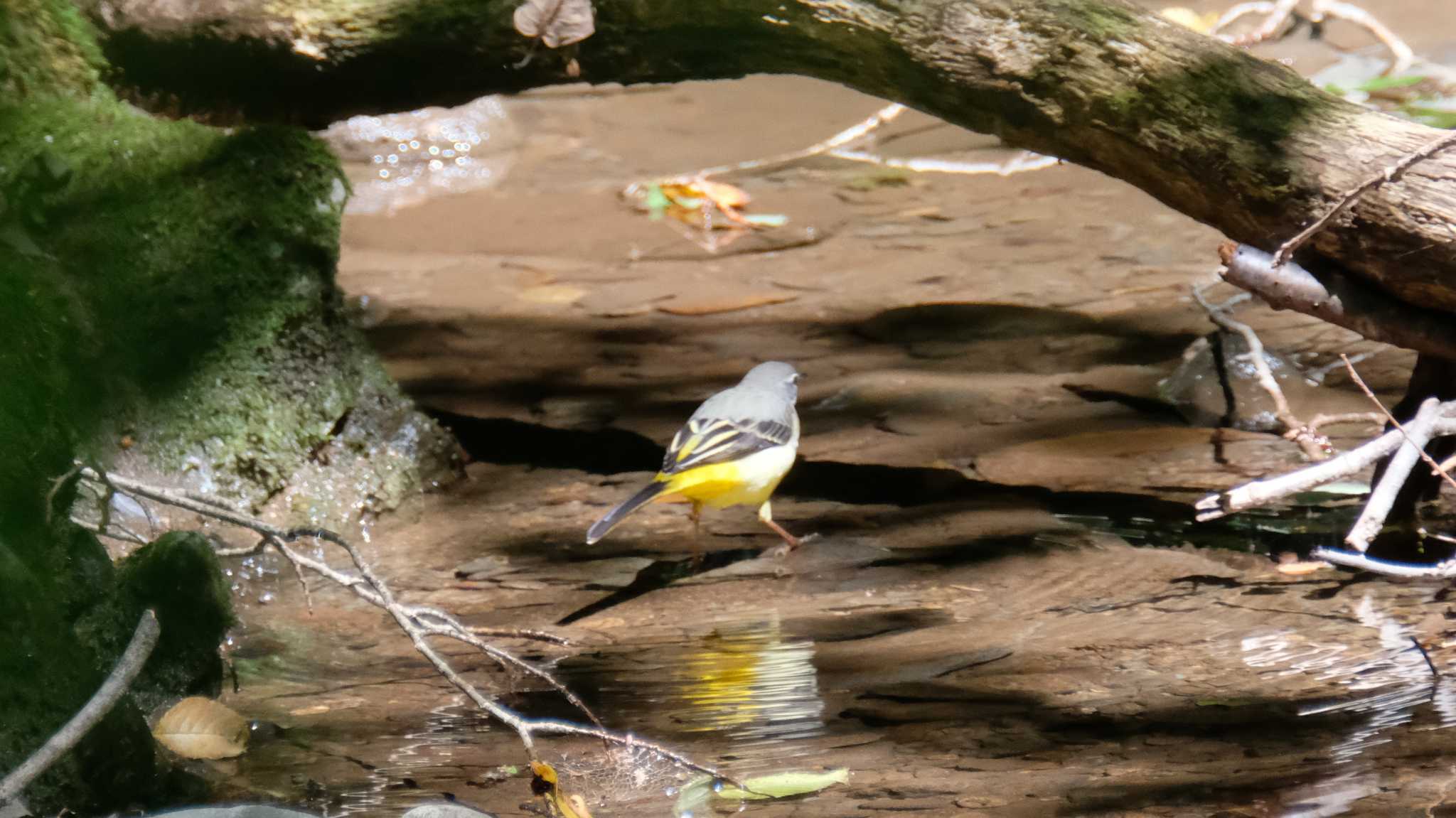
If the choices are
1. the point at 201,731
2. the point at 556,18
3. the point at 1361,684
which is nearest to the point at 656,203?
the point at 556,18

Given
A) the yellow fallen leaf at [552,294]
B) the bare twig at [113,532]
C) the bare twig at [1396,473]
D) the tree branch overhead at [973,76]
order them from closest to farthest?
the bare twig at [113,532], the bare twig at [1396,473], the tree branch overhead at [973,76], the yellow fallen leaf at [552,294]

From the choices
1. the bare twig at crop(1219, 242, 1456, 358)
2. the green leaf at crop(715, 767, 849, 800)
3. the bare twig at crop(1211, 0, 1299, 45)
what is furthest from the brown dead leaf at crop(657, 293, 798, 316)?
the green leaf at crop(715, 767, 849, 800)

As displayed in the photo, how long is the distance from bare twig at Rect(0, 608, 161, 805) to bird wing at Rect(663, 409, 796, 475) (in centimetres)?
243

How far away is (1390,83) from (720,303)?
4.76 m

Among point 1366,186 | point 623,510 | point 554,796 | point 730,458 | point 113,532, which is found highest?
point 1366,186

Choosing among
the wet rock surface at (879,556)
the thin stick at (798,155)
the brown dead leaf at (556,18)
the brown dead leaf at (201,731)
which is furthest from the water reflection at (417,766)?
the thin stick at (798,155)

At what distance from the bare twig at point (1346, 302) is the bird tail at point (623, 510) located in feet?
6.39

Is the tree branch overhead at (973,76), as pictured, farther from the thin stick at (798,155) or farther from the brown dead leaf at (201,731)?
the thin stick at (798,155)

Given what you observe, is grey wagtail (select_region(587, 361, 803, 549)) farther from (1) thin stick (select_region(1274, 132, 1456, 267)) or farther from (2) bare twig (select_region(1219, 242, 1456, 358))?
(1) thin stick (select_region(1274, 132, 1456, 267))

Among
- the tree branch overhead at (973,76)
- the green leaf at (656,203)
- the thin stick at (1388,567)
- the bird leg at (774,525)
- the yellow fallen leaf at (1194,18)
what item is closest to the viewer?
the thin stick at (1388,567)

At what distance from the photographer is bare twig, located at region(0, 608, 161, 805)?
7.39ft

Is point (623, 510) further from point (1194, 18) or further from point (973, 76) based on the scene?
point (1194, 18)

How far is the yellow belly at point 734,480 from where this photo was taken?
469 cm

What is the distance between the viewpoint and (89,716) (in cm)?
231
